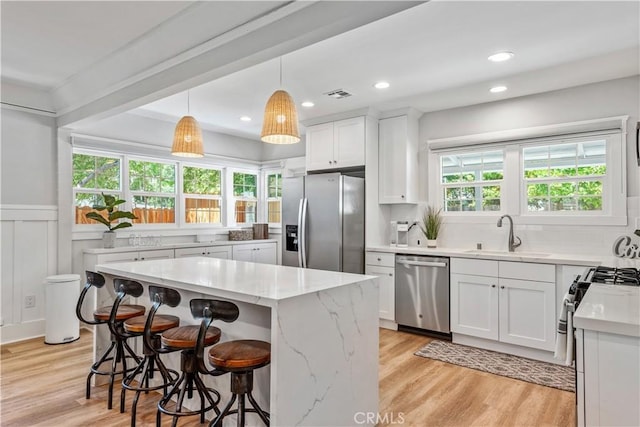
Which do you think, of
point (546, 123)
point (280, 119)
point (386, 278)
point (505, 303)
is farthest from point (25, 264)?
point (546, 123)

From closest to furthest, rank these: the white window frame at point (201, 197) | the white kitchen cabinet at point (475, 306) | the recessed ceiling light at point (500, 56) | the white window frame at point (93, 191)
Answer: the recessed ceiling light at point (500, 56), the white kitchen cabinet at point (475, 306), the white window frame at point (93, 191), the white window frame at point (201, 197)

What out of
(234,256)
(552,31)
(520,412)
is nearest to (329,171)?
(234,256)

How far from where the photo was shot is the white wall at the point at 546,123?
11.3 feet

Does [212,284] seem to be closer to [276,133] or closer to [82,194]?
[276,133]

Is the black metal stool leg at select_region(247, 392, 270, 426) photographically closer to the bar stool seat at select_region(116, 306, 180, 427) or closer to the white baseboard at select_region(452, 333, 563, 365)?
the bar stool seat at select_region(116, 306, 180, 427)

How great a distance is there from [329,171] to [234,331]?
2973 millimetres

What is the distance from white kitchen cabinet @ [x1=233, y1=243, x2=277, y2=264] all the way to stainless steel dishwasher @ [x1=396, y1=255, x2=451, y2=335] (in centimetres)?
252

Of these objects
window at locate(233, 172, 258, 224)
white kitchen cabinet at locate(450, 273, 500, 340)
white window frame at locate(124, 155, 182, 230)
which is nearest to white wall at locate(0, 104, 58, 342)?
white window frame at locate(124, 155, 182, 230)

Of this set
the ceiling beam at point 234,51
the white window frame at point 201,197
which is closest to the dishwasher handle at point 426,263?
the ceiling beam at point 234,51

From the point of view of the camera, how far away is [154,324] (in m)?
2.43

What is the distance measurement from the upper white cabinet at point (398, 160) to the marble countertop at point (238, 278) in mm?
2143

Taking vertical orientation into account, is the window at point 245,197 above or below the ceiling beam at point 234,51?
below

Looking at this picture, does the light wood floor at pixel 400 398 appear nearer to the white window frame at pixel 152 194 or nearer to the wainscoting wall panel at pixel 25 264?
the wainscoting wall panel at pixel 25 264

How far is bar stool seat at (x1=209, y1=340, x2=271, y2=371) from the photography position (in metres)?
1.82
